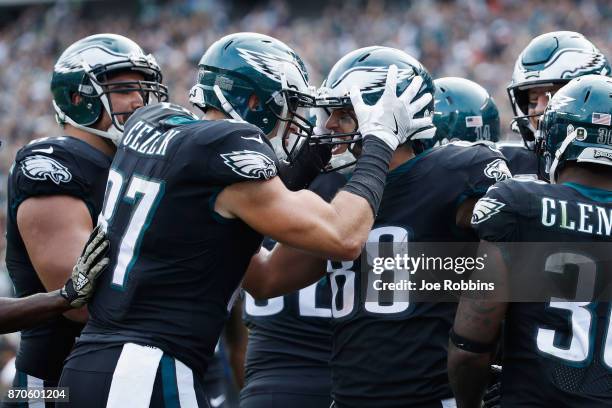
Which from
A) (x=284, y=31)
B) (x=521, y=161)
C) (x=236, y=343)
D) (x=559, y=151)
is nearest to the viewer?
(x=559, y=151)

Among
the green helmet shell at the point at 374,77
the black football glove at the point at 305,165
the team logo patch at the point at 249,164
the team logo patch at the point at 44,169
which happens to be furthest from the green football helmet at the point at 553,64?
the team logo patch at the point at 44,169

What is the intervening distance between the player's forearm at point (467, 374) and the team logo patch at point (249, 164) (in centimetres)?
91

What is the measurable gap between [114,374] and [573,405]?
1.53 m

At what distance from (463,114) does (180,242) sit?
Result: 2.38m

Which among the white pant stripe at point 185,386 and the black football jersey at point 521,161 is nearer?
the white pant stripe at point 185,386

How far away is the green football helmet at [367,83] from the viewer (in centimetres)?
365

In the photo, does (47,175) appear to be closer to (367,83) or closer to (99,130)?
(99,130)

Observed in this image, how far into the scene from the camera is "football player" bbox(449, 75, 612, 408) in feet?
9.95

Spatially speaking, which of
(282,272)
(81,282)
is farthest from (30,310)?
(282,272)

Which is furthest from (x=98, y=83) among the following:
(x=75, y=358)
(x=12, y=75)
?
(x=12, y=75)

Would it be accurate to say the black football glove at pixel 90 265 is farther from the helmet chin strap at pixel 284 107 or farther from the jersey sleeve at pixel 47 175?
the helmet chin strap at pixel 284 107

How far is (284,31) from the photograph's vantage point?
19859 mm

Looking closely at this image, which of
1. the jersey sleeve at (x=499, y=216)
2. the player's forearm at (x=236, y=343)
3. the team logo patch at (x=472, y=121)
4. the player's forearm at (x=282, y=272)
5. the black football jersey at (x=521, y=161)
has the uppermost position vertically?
the team logo patch at (x=472, y=121)

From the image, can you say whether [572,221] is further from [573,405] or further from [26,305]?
[26,305]
